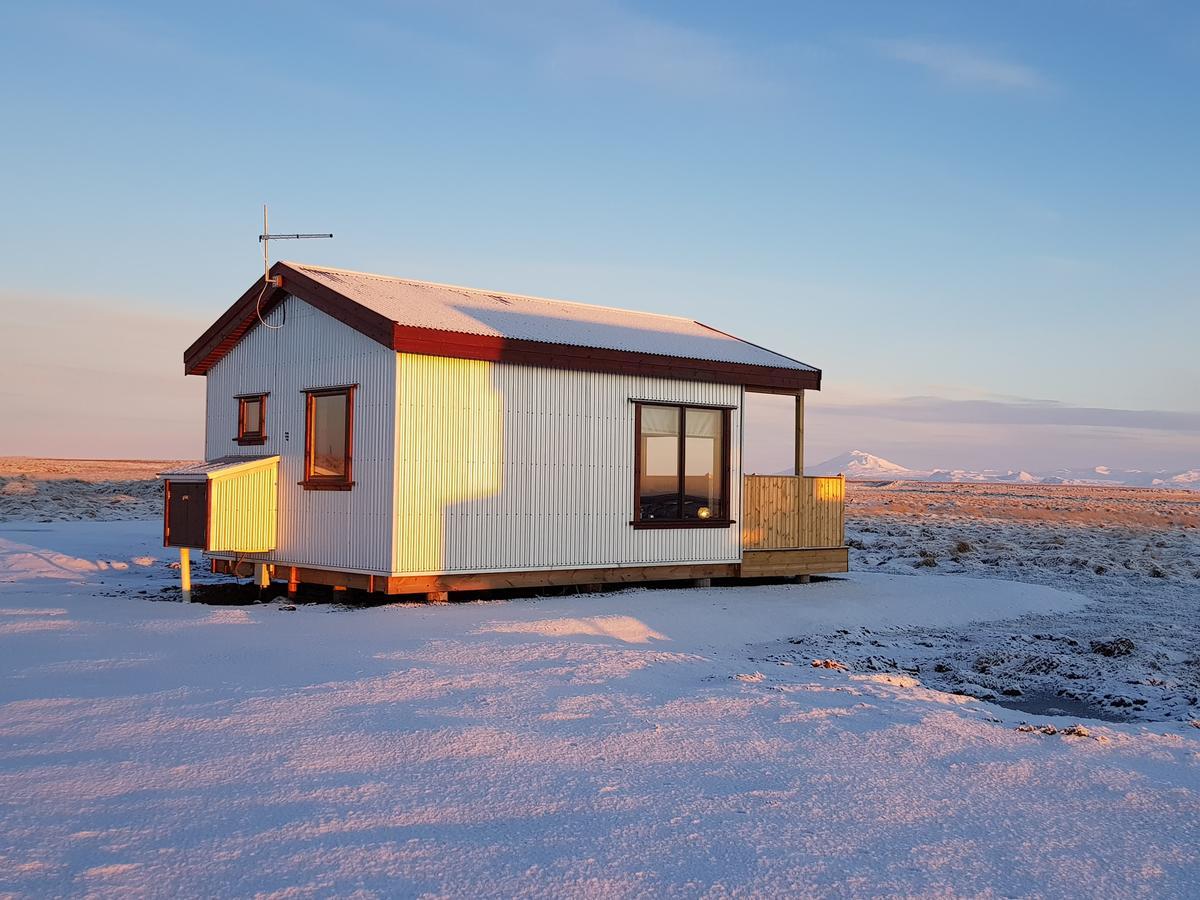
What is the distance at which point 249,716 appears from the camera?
678 cm

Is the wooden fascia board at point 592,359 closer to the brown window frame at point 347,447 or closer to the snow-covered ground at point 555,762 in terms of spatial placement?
the brown window frame at point 347,447

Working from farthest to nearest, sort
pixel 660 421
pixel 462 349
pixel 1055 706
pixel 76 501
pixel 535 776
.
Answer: pixel 76 501
pixel 660 421
pixel 462 349
pixel 1055 706
pixel 535 776

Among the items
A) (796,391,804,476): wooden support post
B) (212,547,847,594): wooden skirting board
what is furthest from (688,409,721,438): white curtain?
(212,547,847,594): wooden skirting board

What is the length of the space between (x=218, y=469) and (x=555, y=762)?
354 inches

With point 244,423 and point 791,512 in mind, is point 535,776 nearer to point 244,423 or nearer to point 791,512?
point 244,423

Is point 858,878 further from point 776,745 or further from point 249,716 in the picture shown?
point 249,716

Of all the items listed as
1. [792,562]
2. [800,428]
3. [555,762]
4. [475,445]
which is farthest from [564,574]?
[555,762]

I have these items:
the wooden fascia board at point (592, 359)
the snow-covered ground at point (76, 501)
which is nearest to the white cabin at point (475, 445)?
the wooden fascia board at point (592, 359)

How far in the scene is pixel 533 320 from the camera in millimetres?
15102

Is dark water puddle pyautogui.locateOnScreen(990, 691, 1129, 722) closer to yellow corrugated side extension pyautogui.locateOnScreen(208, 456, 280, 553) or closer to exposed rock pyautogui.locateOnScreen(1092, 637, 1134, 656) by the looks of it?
exposed rock pyautogui.locateOnScreen(1092, 637, 1134, 656)

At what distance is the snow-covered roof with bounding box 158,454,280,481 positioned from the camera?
43.5ft

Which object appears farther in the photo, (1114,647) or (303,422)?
(303,422)

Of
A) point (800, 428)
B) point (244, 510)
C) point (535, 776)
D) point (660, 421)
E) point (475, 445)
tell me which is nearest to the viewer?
point (535, 776)

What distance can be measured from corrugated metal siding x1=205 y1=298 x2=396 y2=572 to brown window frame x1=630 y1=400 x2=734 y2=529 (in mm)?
3580
